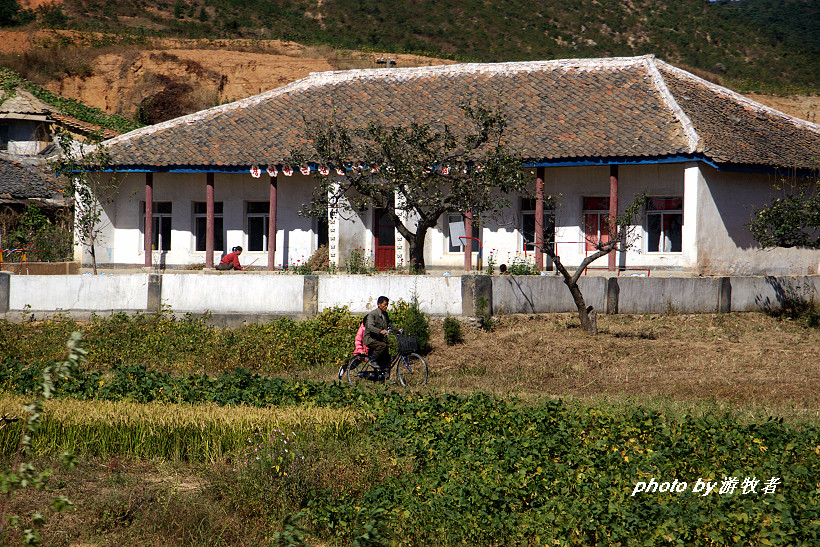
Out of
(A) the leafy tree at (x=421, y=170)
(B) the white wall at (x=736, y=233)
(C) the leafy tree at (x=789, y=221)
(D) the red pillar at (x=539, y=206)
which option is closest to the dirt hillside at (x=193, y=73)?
(D) the red pillar at (x=539, y=206)

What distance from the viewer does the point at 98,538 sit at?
25.3 feet

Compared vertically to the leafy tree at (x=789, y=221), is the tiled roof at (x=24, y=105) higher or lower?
higher

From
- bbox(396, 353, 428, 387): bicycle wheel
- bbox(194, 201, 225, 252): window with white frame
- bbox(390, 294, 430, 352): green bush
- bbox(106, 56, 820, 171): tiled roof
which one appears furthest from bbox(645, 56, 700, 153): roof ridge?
bbox(194, 201, 225, 252): window with white frame

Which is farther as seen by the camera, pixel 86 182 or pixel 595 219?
pixel 595 219

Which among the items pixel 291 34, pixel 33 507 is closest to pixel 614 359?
pixel 33 507

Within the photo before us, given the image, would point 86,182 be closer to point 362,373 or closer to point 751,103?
point 362,373

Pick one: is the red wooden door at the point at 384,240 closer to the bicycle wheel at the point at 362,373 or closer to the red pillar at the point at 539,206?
the red pillar at the point at 539,206

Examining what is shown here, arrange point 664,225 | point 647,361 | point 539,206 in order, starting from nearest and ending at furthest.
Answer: point 647,361 → point 539,206 → point 664,225

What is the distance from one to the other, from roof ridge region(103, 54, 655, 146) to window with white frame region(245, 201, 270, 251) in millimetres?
3592

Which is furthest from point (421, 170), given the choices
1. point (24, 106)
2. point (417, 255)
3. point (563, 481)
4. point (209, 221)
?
point (24, 106)

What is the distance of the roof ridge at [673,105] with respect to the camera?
22.0m

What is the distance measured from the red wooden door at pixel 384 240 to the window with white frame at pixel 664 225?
7.86 metres

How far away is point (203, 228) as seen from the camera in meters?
27.6

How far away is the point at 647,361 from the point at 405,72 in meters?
16.2
